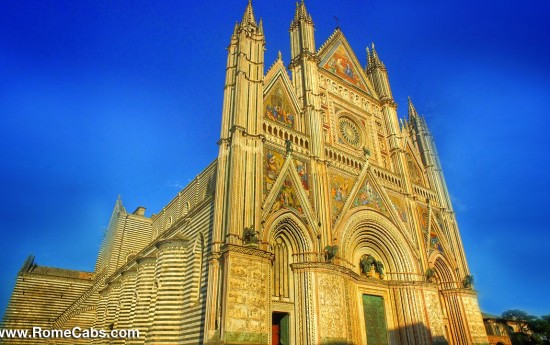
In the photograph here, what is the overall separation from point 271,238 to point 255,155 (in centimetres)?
400

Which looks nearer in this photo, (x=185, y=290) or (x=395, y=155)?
(x=185, y=290)

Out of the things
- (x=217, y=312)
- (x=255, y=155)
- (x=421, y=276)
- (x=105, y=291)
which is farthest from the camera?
(x=105, y=291)

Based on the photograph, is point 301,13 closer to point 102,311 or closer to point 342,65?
point 342,65

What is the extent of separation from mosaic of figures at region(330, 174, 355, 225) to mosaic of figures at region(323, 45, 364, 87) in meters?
9.91

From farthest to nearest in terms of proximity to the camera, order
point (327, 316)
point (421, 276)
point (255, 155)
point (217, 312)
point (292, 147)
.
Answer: point (421, 276) → point (292, 147) → point (255, 155) → point (327, 316) → point (217, 312)

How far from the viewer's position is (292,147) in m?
19.6

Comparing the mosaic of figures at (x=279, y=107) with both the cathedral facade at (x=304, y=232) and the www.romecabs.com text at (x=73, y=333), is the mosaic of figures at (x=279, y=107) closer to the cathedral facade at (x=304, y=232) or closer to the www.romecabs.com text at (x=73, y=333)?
the cathedral facade at (x=304, y=232)

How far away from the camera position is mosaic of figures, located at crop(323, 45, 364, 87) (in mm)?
27509

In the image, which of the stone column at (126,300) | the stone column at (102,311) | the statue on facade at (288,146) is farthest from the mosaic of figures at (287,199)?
the stone column at (102,311)

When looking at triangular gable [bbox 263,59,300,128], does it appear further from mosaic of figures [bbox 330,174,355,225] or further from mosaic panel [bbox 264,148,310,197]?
mosaic of figures [bbox 330,174,355,225]

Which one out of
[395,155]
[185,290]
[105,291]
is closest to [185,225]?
[185,290]

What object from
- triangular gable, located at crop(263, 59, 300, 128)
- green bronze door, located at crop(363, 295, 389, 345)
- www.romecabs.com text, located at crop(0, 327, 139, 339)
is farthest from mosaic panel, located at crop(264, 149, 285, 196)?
www.romecabs.com text, located at crop(0, 327, 139, 339)

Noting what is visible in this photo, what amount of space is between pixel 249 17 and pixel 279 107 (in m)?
6.14

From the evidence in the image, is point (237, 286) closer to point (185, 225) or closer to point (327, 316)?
point (327, 316)
